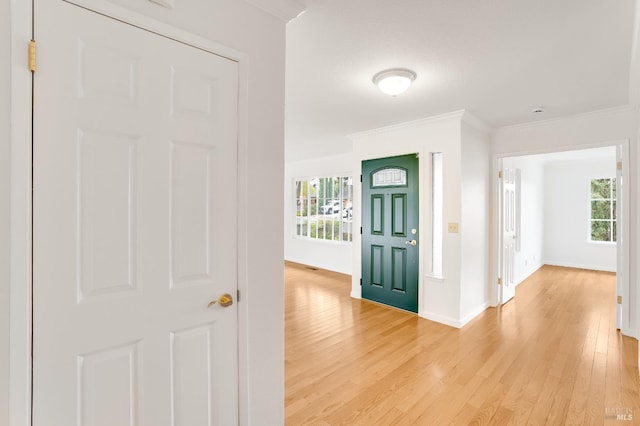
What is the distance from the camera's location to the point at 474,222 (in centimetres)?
381

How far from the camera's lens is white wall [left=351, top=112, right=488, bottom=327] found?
3.52 metres

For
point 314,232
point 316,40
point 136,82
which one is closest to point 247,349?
point 136,82

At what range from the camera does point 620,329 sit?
132 inches

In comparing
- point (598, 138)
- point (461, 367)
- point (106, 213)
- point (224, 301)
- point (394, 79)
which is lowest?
point (461, 367)

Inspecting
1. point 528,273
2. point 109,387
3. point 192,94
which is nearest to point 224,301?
point 109,387

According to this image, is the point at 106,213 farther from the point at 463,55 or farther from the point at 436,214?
the point at 436,214

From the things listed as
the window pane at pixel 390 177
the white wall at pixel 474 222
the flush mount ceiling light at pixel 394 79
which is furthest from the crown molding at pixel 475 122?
the flush mount ceiling light at pixel 394 79

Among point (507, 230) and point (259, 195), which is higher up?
point (259, 195)

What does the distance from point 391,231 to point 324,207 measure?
272cm

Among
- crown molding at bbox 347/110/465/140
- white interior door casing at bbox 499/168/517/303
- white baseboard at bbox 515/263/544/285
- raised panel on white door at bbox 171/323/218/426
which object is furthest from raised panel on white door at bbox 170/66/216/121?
white baseboard at bbox 515/263/544/285

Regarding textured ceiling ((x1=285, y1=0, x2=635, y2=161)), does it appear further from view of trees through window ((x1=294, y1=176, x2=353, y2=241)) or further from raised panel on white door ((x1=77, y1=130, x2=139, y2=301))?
view of trees through window ((x1=294, y1=176, x2=353, y2=241))

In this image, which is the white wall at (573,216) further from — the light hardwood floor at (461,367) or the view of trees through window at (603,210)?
the light hardwood floor at (461,367)

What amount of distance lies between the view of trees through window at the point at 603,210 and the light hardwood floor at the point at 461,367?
9.85 ft

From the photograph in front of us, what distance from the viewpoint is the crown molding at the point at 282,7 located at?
1.56 m
